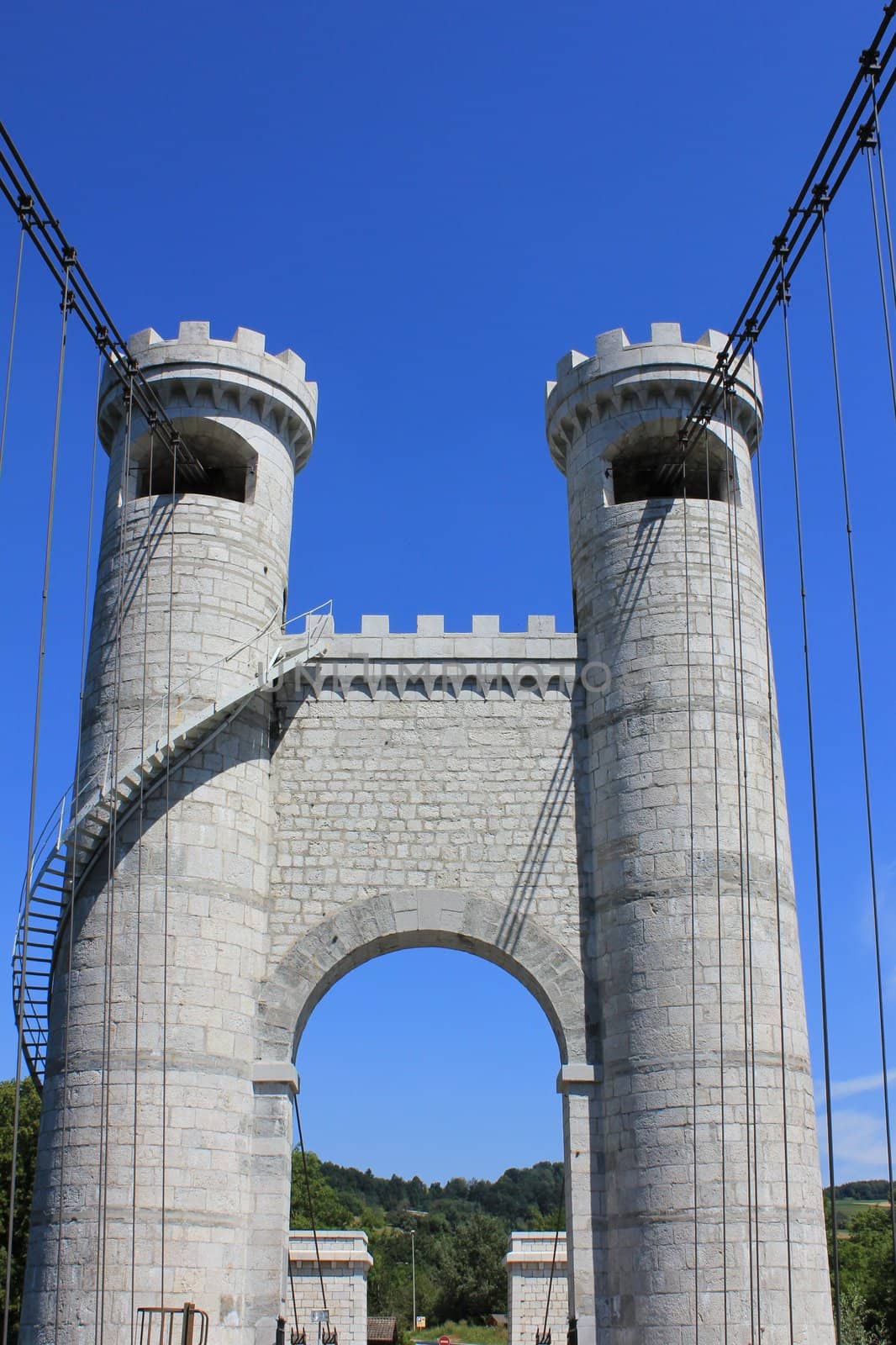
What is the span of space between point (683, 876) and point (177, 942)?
19.2 ft

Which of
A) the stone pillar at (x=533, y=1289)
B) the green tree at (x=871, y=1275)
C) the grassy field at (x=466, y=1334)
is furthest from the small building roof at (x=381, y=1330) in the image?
the green tree at (x=871, y=1275)

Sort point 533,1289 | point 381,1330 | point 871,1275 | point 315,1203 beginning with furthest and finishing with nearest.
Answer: point 315,1203
point 871,1275
point 381,1330
point 533,1289

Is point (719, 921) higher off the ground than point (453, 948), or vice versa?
point (719, 921)

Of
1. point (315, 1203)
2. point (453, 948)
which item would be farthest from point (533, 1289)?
point (315, 1203)

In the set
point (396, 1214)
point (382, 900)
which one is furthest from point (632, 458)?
point (396, 1214)

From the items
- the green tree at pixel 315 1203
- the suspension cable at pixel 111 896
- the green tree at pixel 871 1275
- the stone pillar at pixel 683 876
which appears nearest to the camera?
the suspension cable at pixel 111 896

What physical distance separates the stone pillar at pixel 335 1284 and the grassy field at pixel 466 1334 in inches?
805

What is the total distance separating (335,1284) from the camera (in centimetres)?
2412

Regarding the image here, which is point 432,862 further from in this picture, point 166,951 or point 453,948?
point 166,951

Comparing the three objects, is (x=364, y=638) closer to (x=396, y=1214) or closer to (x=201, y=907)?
(x=201, y=907)

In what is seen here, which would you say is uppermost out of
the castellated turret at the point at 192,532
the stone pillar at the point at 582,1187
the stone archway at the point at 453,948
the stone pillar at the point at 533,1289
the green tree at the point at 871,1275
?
the castellated turret at the point at 192,532

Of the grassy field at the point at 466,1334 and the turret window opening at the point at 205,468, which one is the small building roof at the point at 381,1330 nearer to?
the grassy field at the point at 466,1334

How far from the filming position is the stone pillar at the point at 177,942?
44.9 ft

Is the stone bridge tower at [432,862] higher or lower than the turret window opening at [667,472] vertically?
lower
